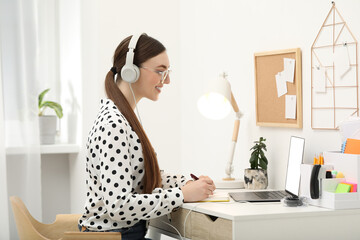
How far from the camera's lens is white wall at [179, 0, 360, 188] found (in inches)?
88.3

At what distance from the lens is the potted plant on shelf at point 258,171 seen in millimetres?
2336

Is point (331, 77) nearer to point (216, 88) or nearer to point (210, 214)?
point (216, 88)

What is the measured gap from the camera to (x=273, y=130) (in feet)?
8.13

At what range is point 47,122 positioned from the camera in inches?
135

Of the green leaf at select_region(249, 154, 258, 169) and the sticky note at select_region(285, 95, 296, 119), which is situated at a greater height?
the sticky note at select_region(285, 95, 296, 119)

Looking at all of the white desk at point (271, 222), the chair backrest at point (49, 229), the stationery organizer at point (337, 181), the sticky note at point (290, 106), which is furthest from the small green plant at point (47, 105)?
the stationery organizer at point (337, 181)

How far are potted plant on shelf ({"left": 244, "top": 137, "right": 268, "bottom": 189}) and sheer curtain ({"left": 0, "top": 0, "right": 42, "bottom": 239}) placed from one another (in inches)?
57.9

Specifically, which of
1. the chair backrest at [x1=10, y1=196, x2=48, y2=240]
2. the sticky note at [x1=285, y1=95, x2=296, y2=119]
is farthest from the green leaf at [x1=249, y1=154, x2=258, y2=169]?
the chair backrest at [x1=10, y1=196, x2=48, y2=240]

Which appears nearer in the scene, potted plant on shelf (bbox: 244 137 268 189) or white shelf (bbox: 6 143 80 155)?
potted plant on shelf (bbox: 244 137 268 189)

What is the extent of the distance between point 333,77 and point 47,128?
77.3 inches

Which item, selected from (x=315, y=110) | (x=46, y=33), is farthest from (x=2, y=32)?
(x=315, y=110)

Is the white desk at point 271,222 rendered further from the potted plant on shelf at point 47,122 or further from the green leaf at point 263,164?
the potted plant on shelf at point 47,122

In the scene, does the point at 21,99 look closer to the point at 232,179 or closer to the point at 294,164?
the point at 232,179

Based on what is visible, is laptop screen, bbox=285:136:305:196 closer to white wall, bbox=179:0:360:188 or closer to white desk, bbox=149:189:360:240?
white wall, bbox=179:0:360:188
